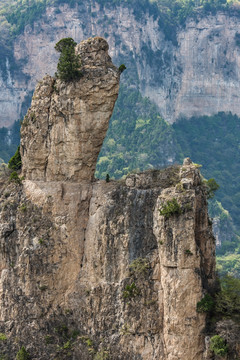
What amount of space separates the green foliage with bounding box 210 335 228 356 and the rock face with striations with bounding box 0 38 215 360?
1263 mm

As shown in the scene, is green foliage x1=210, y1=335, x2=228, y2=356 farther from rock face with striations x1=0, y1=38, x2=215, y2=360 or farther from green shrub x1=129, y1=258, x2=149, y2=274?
green shrub x1=129, y1=258, x2=149, y2=274

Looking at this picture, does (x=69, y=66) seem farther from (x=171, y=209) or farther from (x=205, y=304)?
(x=205, y=304)

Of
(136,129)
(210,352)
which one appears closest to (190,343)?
(210,352)

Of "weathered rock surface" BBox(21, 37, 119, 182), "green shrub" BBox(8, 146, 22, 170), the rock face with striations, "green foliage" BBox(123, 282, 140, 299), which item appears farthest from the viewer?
"green shrub" BBox(8, 146, 22, 170)

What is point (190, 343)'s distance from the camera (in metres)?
53.5

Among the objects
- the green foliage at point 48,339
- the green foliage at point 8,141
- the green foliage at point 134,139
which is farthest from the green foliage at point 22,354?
the green foliage at point 8,141

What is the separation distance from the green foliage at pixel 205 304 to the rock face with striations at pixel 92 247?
380mm

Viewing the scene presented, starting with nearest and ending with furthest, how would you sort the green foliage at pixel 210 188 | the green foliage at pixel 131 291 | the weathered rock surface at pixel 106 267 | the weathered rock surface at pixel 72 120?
the weathered rock surface at pixel 106 267 → the green foliage at pixel 131 291 → the weathered rock surface at pixel 72 120 → the green foliage at pixel 210 188

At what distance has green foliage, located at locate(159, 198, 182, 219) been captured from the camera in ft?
175

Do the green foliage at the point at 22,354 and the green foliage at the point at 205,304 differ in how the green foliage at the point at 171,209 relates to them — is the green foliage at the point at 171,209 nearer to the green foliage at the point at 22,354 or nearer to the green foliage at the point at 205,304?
the green foliage at the point at 205,304

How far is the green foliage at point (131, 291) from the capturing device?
55.2m

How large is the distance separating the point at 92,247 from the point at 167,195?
7156mm

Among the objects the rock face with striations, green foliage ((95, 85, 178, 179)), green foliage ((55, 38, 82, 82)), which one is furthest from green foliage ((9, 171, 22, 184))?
green foliage ((95, 85, 178, 179))

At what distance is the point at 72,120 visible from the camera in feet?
192
